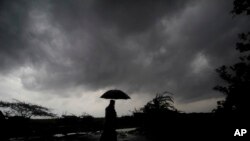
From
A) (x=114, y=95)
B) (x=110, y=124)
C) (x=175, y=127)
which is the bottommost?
(x=175, y=127)

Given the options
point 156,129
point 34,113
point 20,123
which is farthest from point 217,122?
point 34,113

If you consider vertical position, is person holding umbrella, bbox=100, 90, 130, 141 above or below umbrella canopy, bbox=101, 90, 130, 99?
below

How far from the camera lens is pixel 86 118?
25.2 metres

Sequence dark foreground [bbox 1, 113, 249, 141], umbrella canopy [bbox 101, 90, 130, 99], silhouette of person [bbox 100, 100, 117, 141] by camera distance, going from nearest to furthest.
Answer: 1. silhouette of person [bbox 100, 100, 117, 141]
2. umbrella canopy [bbox 101, 90, 130, 99]
3. dark foreground [bbox 1, 113, 249, 141]

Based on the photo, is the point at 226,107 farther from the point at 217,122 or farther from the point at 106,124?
the point at 106,124

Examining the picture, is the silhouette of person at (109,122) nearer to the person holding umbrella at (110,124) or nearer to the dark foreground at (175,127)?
the person holding umbrella at (110,124)

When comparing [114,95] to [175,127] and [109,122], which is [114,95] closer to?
[109,122]

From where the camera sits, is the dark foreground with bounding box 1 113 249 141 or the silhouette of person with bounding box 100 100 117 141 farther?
the dark foreground with bounding box 1 113 249 141

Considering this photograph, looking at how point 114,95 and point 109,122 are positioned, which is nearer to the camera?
point 109,122

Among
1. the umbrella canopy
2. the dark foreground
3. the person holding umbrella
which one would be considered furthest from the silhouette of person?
the dark foreground

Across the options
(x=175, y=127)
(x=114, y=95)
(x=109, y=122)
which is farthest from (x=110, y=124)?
(x=175, y=127)

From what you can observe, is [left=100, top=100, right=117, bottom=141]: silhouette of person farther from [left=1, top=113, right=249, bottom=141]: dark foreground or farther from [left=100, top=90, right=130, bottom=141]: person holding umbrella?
[left=1, top=113, right=249, bottom=141]: dark foreground

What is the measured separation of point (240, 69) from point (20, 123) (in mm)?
16716

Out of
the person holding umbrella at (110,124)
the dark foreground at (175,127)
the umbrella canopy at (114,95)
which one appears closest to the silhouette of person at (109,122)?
the person holding umbrella at (110,124)
